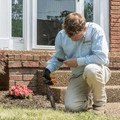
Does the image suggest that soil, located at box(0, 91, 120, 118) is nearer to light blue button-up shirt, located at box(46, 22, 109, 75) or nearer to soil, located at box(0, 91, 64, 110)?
soil, located at box(0, 91, 64, 110)

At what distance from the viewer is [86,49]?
3.39m

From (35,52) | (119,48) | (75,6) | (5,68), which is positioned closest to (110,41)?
(119,48)

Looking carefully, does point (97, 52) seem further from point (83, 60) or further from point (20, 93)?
point (20, 93)

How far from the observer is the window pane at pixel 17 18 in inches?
229

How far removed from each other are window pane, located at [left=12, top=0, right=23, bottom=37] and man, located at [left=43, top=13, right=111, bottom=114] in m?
2.49

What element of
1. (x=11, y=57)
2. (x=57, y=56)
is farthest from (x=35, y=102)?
(x=11, y=57)

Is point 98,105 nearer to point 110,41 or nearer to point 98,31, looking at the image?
point 98,31

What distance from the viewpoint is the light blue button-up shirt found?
3191 millimetres

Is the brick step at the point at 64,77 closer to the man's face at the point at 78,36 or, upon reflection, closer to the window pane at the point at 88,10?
the man's face at the point at 78,36

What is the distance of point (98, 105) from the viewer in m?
3.27

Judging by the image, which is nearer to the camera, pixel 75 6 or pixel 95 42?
pixel 95 42

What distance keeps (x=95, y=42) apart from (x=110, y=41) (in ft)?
9.71

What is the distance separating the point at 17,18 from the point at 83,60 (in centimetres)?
305

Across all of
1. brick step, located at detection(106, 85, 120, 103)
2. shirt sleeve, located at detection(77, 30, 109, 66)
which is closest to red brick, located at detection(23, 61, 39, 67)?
brick step, located at detection(106, 85, 120, 103)
